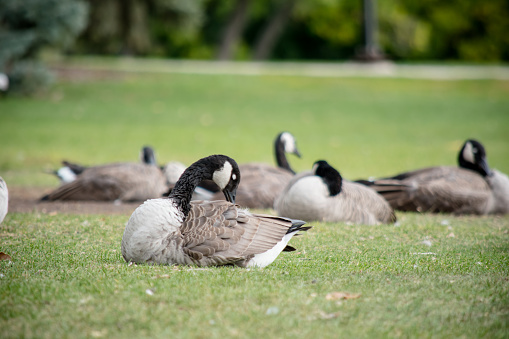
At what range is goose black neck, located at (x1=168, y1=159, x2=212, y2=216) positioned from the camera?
18.0ft

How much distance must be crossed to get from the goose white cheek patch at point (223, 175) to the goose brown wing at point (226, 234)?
29cm

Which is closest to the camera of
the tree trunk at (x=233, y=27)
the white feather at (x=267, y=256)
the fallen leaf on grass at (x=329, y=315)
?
the fallen leaf on grass at (x=329, y=315)

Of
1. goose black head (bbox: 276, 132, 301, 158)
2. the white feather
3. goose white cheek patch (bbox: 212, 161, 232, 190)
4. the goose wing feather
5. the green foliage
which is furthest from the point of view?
the green foliage

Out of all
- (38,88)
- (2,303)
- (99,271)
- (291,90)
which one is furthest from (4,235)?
(291,90)

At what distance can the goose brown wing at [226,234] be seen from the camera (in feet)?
17.3

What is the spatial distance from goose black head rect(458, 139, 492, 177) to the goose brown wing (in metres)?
5.58

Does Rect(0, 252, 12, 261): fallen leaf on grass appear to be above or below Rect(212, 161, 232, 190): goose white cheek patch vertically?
below

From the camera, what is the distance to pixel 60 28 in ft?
70.6

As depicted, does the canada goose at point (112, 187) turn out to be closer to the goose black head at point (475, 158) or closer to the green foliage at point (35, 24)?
the goose black head at point (475, 158)

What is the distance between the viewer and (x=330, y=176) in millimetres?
7812

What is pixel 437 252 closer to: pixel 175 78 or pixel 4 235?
pixel 4 235

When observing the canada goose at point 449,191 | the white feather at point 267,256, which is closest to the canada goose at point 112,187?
the canada goose at point 449,191

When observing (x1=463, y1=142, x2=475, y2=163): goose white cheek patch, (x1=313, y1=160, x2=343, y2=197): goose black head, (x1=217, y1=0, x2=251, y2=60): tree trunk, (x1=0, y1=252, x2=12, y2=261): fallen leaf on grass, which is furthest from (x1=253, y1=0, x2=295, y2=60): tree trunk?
(x1=0, y1=252, x2=12, y2=261): fallen leaf on grass

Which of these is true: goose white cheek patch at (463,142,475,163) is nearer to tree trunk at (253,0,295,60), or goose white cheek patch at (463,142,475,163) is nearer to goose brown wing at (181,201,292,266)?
goose brown wing at (181,201,292,266)
